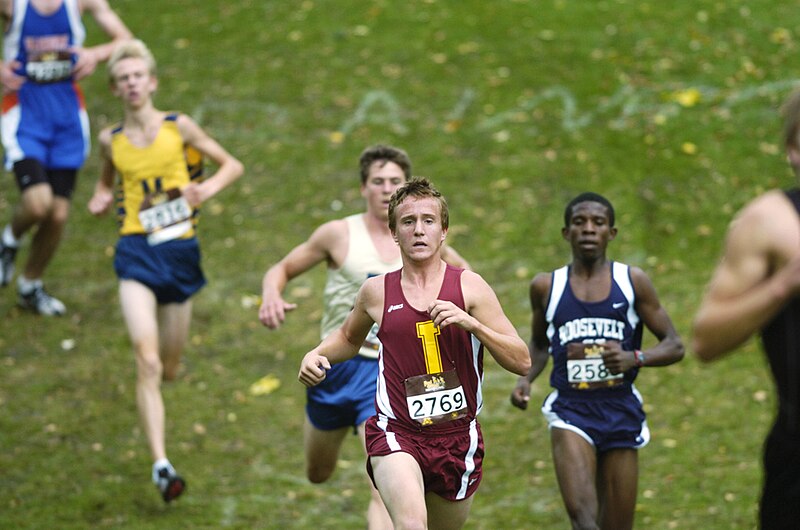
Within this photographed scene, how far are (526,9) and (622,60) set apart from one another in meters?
1.68

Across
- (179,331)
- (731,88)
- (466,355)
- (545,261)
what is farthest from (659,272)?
(466,355)

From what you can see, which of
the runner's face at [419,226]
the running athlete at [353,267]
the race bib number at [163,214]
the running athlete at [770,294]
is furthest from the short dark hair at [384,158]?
the running athlete at [770,294]

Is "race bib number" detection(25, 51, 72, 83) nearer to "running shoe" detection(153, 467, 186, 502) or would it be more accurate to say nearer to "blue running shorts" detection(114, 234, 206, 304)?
"blue running shorts" detection(114, 234, 206, 304)

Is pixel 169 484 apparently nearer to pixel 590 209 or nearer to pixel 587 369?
pixel 587 369

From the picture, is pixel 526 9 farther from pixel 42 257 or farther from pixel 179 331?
pixel 179 331

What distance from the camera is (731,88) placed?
12680 millimetres

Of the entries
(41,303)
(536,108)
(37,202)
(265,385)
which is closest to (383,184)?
(265,385)

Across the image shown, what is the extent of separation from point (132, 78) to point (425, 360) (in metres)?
3.51

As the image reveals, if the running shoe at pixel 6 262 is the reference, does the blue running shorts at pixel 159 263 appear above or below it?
above

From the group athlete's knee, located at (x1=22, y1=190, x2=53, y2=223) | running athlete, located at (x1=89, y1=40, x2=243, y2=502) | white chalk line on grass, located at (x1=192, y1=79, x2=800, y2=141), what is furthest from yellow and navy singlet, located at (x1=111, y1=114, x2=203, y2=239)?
white chalk line on grass, located at (x1=192, y1=79, x2=800, y2=141)

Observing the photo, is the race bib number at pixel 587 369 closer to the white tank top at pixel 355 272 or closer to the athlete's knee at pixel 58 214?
the white tank top at pixel 355 272

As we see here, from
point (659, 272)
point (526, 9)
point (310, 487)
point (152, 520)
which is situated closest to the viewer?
point (152, 520)

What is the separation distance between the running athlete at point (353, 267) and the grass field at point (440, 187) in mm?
1358

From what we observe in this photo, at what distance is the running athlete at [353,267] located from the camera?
5844 millimetres
